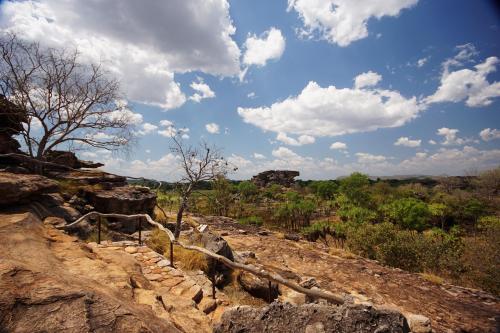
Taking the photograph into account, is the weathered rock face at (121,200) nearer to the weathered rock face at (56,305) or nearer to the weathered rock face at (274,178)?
the weathered rock face at (56,305)

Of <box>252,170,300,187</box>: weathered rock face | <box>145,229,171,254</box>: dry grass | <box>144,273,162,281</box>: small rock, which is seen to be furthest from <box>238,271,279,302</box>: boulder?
<box>252,170,300,187</box>: weathered rock face

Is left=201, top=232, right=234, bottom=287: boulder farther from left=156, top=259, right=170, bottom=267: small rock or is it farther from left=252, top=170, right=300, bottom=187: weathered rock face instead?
left=252, top=170, right=300, bottom=187: weathered rock face

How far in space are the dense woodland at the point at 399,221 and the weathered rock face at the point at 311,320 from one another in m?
9.16

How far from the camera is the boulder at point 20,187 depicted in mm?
6078

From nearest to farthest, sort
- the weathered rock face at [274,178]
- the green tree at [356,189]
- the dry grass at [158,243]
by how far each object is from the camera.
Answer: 1. the dry grass at [158,243]
2. the green tree at [356,189]
3. the weathered rock face at [274,178]

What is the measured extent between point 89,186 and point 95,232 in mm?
4408

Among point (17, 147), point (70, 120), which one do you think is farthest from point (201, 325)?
point (17, 147)

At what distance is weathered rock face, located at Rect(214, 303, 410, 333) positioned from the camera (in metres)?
2.70

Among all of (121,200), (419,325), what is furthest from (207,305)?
(121,200)

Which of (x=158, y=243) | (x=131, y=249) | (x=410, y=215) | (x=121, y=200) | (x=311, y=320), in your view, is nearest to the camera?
(x=311, y=320)

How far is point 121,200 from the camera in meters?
11.5

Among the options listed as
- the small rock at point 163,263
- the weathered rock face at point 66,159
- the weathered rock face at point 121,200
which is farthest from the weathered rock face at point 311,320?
the weathered rock face at point 66,159

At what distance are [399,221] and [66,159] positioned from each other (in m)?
35.0

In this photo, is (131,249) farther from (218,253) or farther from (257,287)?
(257,287)
